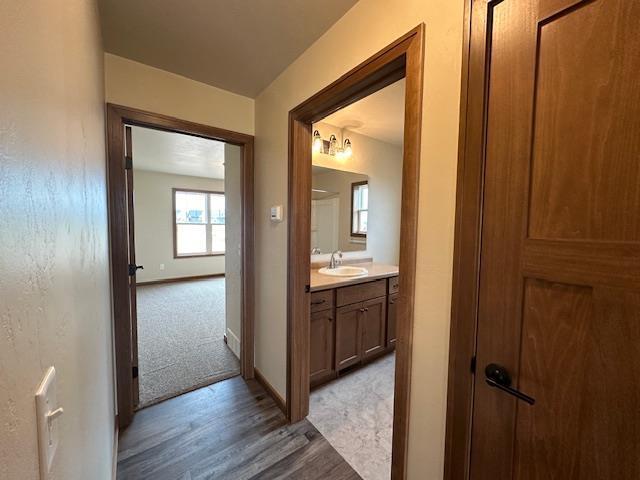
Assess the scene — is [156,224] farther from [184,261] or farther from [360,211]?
[360,211]

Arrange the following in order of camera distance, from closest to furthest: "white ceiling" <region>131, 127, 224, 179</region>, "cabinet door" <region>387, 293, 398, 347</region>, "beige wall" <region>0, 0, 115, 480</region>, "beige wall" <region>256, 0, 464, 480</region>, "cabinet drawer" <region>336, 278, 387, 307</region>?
"beige wall" <region>0, 0, 115, 480</region>, "beige wall" <region>256, 0, 464, 480</region>, "cabinet drawer" <region>336, 278, 387, 307</region>, "cabinet door" <region>387, 293, 398, 347</region>, "white ceiling" <region>131, 127, 224, 179</region>

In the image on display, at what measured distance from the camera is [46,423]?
393mm

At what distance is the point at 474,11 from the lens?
84cm

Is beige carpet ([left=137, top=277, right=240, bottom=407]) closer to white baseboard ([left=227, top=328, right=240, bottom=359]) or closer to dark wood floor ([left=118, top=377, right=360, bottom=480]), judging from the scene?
white baseboard ([left=227, top=328, right=240, bottom=359])

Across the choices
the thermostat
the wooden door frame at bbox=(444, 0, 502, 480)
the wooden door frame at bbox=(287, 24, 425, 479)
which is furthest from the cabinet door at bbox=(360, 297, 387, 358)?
the wooden door frame at bbox=(444, 0, 502, 480)

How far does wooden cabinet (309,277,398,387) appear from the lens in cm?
218

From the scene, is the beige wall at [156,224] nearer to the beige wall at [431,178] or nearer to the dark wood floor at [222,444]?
the dark wood floor at [222,444]

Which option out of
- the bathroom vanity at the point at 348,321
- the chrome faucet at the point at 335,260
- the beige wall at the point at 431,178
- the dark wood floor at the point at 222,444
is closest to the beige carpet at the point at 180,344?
the dark wood floor at the point at 222,444

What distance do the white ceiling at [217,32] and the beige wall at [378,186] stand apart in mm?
1336

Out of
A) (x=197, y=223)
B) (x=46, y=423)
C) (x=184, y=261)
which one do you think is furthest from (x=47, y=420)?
(x=197, y=223)

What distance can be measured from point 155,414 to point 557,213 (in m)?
2.56

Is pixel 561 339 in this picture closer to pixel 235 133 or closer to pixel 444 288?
pixel 444 288

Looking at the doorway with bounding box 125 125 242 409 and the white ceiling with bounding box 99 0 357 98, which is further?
the doorway with bounding box 125 125 242 409

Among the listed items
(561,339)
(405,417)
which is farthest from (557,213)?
(405,417)
